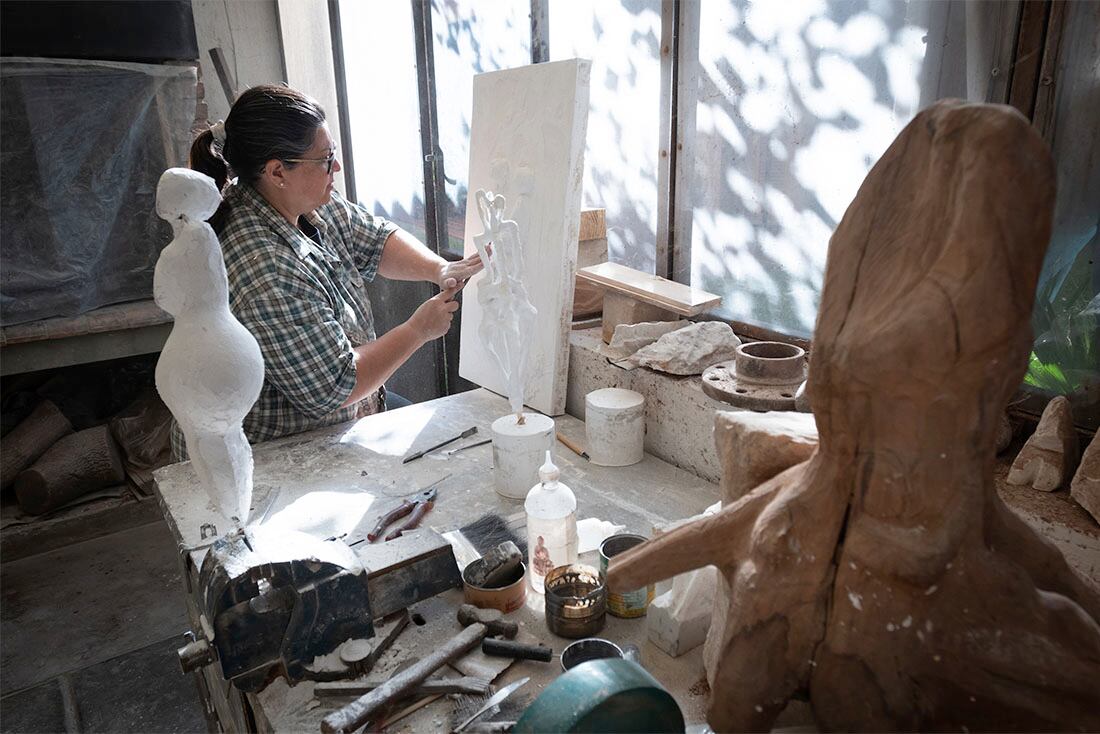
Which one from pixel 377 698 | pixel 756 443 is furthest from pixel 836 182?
pixel 377 698

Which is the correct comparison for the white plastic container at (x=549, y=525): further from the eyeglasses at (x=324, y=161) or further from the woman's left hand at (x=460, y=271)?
the eyeglasses at (x=324, y=161)

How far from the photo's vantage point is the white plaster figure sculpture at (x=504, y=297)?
2.01 meters

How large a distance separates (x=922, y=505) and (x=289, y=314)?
1.81m

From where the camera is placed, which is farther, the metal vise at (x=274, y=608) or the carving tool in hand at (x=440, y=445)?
the carving tool in hand at (x=440, y=445)

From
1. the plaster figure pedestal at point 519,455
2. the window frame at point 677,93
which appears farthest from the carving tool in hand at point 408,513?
the window frame at point 677,93

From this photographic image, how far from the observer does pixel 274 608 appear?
1.37m

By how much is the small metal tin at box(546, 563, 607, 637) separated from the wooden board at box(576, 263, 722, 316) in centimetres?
101

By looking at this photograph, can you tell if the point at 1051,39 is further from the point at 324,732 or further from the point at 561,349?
the point at 324,732

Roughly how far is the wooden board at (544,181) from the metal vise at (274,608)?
1017mm

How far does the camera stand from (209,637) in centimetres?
134

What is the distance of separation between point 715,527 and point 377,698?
65 cm

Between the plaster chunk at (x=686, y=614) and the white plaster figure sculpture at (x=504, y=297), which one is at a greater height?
the white plaster figure sculpture at (x=504, y=297)

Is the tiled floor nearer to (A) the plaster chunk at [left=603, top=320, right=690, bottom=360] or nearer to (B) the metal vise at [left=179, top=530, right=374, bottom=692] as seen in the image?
(B) the metal vise at [left=179, top=530, right=374, bottom=692]

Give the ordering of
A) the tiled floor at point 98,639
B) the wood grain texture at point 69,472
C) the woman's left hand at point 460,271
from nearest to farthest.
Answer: the woman's left hand at point 460,271, the tiled floor at point 98,639, the wood grain texture at point 69,472
